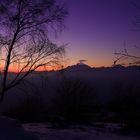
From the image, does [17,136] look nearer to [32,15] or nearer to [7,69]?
[7,69]

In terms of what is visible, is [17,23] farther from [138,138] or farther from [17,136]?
[138,138]

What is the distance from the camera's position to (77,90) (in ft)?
196

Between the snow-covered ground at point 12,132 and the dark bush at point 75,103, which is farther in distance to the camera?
the dark bush at point 75,103

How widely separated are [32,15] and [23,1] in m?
0.88

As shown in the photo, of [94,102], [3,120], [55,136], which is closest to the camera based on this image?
[3,120]

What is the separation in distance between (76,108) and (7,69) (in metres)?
31.2

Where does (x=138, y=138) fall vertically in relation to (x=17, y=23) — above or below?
below

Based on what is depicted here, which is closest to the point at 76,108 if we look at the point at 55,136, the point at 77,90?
the point at 77,90

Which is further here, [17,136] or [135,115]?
[135,115]

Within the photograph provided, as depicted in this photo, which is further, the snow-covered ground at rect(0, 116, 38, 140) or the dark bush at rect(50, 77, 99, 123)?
the dark bush at rect(50, 77, 99, 123)

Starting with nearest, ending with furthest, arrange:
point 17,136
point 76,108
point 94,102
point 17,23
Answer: point 17,136 → point 17,23 → point 76,108 → point 94,102

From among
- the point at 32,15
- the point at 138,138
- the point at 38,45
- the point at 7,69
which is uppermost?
the point at 32,15

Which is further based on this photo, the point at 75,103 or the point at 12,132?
the point at 75,103

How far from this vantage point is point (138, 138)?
26.0m
